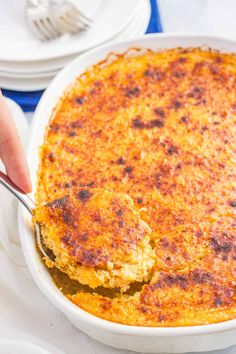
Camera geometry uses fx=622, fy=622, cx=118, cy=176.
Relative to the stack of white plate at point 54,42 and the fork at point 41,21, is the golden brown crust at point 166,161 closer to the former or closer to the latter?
the stack of white plate at point 54,42

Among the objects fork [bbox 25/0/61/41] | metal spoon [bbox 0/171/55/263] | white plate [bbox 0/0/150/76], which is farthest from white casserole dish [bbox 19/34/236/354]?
fork [bbox 25/0/61/41]

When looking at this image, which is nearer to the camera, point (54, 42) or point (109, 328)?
point (109, 328)

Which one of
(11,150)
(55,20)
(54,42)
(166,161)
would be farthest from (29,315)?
(55,20)

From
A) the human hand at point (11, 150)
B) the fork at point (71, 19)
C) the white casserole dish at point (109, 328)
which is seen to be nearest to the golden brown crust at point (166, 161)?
the white casserole dish at point (109, 328)

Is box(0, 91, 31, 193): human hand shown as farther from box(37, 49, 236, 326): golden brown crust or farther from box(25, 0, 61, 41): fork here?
box(25, 0, 61, 41): fork

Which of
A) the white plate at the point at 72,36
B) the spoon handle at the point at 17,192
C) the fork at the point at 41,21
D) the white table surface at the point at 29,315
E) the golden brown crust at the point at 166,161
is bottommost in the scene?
the white table surface at the point at 29,315

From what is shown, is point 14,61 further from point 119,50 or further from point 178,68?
point 178,68

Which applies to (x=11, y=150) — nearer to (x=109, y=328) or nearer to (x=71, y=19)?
(x=109, y=328)
